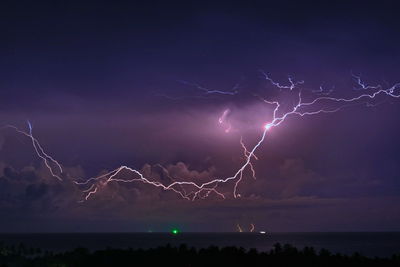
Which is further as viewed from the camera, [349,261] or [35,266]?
[35,266]

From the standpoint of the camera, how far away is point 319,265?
50438 millimetres

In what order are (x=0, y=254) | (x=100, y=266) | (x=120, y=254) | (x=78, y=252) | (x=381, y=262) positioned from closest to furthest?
(x=381, y=262) → (x=100, y=266) → (x=120, y=254) → (x=78, y=252) → (x=0, y=254)

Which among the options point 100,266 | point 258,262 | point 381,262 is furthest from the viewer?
point 100,266

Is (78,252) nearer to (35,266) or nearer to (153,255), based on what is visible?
(35,266)

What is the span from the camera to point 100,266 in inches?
2315

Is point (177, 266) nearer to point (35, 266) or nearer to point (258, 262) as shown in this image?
point (258, 262)

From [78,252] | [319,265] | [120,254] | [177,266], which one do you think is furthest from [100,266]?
[319,265]

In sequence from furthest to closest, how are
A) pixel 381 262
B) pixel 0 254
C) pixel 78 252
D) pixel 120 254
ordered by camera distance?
pixel 0 254 → pixel 78 252 → pixel 120 254 → pixel 381 262

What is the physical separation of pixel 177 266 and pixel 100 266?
8376mm

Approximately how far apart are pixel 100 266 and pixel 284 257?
18.5 metres

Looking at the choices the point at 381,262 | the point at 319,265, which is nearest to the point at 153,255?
the point at 319,265

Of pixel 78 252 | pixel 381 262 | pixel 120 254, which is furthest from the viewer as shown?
pixel 78 252

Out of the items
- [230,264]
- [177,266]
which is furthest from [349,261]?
[177,266]

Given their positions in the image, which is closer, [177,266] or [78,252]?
[177,266]
